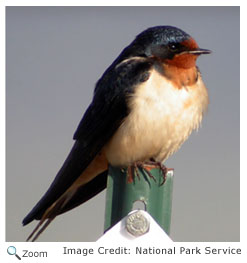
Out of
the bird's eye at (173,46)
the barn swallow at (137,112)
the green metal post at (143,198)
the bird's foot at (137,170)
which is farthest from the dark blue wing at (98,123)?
the green metal post at (143,198)

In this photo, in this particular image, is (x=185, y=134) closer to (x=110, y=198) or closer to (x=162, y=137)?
(x=162, y=137)

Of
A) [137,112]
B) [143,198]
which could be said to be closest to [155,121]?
[137,112]

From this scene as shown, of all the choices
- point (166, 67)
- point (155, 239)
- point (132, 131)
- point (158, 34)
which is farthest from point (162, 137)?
point (155, 239)

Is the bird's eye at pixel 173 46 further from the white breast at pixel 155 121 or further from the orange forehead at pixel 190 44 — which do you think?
the white breast at pixel 155 121

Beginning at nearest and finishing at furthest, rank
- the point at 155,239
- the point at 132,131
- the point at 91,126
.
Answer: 1. the point at 155,239
2. the point at 132,131
3. the point at 91,126

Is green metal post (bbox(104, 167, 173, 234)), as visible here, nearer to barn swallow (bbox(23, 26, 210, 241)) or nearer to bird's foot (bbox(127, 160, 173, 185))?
bird's foot (bbox(127, 160, 173, 185))

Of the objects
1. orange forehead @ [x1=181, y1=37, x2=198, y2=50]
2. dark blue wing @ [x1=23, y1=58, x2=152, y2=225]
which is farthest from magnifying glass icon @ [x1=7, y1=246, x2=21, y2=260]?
orange forehead @ [x1=181, y1=37, x2=198, y2=50]

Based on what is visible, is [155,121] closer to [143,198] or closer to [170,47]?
[170,47]
